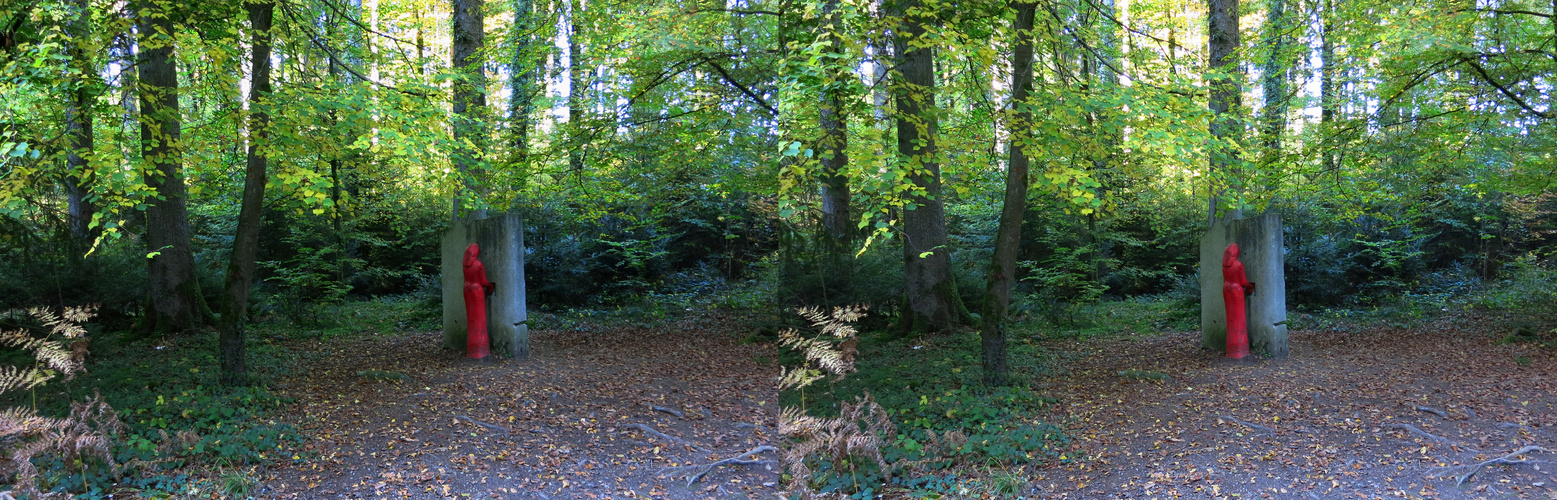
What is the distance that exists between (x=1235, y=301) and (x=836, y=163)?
16.7 feet

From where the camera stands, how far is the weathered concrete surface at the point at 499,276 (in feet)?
29.3

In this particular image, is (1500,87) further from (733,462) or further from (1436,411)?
(733,462)

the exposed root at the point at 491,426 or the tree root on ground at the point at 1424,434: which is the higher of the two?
the exposed root at the point at 491,426

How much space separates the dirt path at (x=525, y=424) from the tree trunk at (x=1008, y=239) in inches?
77.5

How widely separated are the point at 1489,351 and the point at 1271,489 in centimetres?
556

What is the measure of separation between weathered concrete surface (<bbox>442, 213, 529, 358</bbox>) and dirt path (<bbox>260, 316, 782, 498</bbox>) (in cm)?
40

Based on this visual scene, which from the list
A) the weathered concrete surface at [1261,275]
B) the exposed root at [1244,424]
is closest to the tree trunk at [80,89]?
the exposed root at [1244,424]

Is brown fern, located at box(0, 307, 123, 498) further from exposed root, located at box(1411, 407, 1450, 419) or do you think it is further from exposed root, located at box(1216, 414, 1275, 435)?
exposed root, located at box(1411, 407, 1450, 419)

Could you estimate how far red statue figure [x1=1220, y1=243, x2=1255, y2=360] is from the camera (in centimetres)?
817

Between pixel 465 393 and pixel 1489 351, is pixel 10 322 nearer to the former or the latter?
pixel 465 393

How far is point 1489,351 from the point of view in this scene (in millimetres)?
8281

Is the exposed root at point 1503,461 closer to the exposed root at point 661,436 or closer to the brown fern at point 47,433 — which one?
the exposed root at point 661,436

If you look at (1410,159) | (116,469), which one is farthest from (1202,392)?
(116,469)

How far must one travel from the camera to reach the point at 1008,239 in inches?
270
